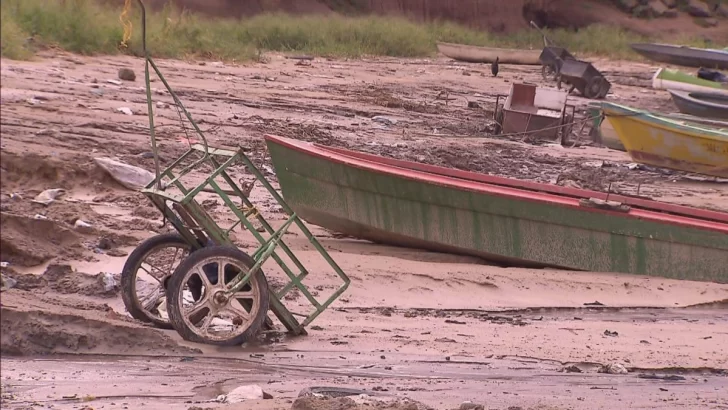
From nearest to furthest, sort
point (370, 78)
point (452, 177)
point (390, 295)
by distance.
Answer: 1. point (390, 295)
2. point (452, 177)
3. point (370, 78)

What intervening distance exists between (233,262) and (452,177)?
14.3 feet

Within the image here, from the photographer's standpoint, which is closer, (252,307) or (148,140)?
(252,307)

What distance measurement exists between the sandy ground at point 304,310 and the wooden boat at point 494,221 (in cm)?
17

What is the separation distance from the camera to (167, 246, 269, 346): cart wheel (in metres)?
5.46

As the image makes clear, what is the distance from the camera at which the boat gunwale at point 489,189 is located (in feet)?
28.2

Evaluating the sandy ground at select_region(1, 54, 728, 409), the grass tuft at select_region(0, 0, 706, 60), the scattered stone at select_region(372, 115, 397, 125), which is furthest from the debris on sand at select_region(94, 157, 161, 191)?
the scattered stone at select_region(372, 115, 397, 125)

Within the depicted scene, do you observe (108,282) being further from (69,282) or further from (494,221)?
(494,221)

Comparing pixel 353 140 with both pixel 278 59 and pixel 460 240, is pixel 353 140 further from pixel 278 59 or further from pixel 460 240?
pixel 278 59

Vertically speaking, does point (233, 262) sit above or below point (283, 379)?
above

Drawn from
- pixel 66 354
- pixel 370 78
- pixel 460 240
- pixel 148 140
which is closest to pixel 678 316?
pixel 460 240

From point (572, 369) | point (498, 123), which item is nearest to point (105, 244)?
point (572, 369)

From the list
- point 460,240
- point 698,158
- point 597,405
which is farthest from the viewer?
point 698,158

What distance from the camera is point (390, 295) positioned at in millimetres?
7324

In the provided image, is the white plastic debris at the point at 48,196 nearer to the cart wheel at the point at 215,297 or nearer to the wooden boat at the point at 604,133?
the cart wheel at the point at 215,297
